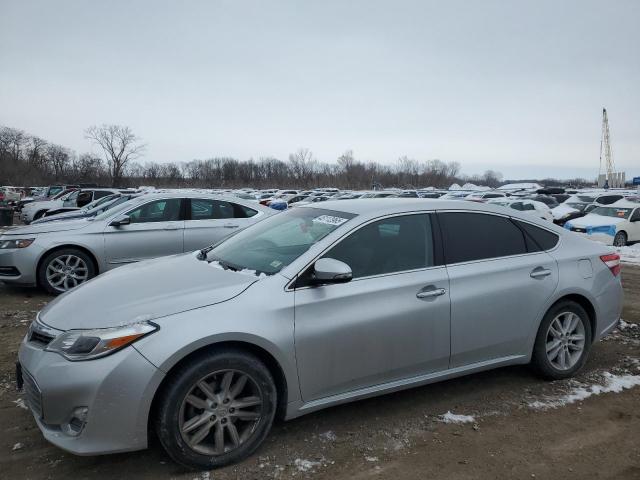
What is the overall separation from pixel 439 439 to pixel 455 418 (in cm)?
35

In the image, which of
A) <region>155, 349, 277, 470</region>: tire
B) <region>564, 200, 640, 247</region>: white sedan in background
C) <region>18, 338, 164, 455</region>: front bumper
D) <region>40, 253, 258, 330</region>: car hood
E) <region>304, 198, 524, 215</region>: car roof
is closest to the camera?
<region>18, 338, 164, 455</region>: front bumper

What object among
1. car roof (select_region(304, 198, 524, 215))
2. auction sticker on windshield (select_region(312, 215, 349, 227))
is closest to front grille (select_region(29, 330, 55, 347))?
auction sticker on windshield (select_region(312, 215, 349, 227))

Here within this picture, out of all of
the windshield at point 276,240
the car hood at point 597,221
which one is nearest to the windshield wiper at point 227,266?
the windshield at point 276,240

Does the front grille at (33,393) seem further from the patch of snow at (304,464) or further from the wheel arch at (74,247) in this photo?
the wheel arch at (74,247)

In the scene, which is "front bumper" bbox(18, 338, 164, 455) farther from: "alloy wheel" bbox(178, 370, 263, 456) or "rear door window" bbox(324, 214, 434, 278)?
"rear door window" bbox(324, 214, 434, 278)

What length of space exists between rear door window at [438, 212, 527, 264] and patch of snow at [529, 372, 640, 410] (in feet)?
3.98

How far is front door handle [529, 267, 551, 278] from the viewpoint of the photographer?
13.1 ft

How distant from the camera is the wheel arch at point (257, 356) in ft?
9.11

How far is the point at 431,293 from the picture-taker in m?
3.53

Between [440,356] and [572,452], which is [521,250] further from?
[572,452]

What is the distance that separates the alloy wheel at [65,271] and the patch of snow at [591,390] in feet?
20.9

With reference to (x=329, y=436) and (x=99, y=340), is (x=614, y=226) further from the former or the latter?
(x=99, y=340)

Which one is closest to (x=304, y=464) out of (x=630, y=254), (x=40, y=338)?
(x=40, y=338)

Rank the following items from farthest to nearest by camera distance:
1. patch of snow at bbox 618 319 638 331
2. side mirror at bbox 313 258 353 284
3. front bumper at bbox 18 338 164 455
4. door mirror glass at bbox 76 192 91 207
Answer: door mirror glass at bbox 76 192 91 207 < patch of snow at bbox 618 319 638 331 < side mirror at bbox 313 258 353 284 < front bumper at bbox 18 338 164 455
